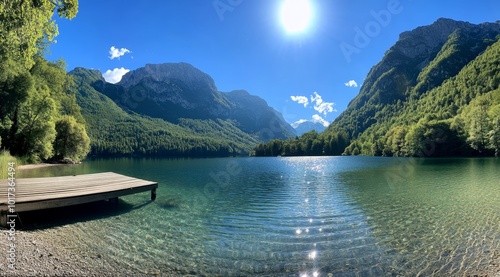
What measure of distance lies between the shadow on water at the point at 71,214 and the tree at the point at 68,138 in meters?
52.3

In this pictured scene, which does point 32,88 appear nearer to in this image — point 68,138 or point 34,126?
point 34,126

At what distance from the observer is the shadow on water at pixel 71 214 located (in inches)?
561

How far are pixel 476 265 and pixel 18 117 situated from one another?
61.3 metres

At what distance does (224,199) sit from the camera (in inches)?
948

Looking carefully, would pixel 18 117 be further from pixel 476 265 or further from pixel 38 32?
pixel 476 265

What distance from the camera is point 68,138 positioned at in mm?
63906

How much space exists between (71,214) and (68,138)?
5669 centimetres

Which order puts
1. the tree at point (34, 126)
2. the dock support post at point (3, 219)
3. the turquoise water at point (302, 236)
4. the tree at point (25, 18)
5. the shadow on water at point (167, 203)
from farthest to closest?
the tree at point (34, 126)
the shadow on water at point (167, 203)
the tree at point (25, 18)
the dock support post at point (3, 219)
the turquoise water at point (302, 236)

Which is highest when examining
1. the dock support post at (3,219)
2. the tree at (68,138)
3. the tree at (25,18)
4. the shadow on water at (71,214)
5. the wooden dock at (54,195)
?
the tree at (25,18)

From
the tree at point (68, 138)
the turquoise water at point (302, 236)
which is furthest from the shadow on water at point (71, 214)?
the tree at point (68, 138)

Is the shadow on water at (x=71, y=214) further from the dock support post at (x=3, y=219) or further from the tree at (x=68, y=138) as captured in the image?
the tree at (x=68, y=138)

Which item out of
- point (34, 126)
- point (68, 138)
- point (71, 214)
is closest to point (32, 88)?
point (34, 126)

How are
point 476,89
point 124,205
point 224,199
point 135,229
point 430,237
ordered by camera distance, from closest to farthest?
1. point 430,237
2. point 135,229
3. point 124,205
4. point 224,199
5. point 476,89

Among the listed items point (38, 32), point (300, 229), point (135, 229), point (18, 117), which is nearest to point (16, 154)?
point (18, 117)
